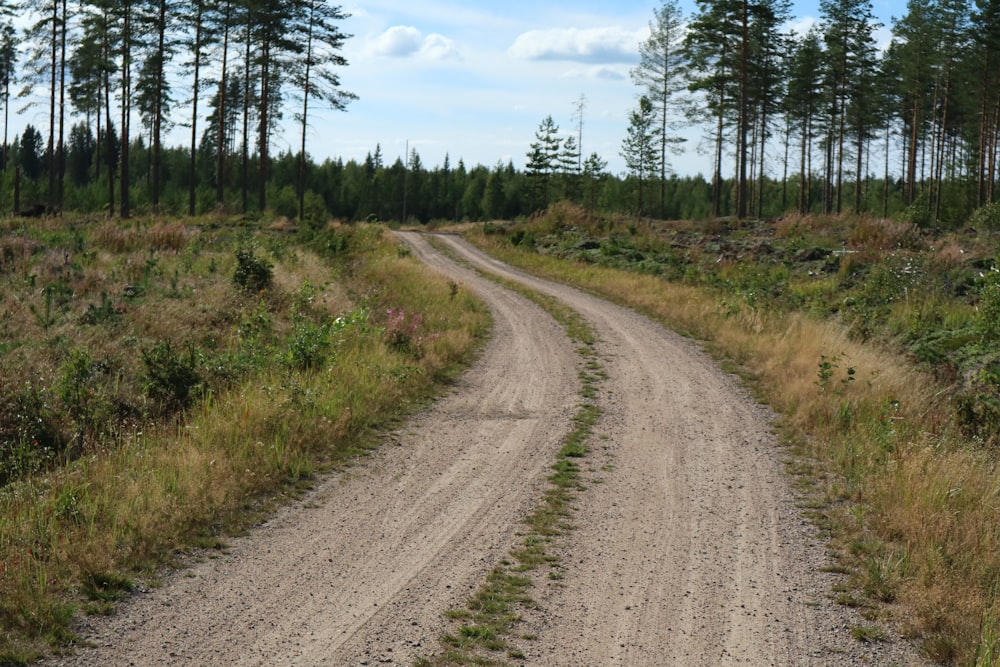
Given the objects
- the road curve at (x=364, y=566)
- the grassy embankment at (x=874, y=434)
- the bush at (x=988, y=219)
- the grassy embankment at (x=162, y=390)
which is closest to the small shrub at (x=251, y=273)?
the grassy embankment at (x=162, y=390)

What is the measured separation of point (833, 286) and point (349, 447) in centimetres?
1525

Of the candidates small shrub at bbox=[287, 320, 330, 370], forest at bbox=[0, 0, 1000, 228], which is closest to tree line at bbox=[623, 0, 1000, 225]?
forest at bbox=[0, 0, 1000, 228]

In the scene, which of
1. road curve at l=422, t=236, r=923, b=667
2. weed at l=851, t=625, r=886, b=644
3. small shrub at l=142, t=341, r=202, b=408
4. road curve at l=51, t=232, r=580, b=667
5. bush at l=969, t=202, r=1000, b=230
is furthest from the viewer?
bush at l=969, t=202, r=1000, b=230

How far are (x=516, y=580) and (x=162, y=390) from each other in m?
6.44

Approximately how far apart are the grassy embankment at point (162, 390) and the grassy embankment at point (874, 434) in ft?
15.7

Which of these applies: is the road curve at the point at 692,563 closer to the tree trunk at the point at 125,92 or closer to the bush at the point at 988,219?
the bush at the point at 988,219

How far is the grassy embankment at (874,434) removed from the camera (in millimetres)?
5258

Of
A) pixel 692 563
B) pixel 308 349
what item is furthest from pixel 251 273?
pixel 692 563

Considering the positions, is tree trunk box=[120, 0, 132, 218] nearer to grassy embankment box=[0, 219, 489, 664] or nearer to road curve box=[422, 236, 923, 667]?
grassy embankment box=[0, 219, 489, 664]

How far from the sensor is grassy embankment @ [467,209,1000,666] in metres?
5.26

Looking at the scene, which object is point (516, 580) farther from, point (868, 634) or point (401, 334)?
point (401, 334)

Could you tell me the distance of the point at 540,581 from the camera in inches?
218

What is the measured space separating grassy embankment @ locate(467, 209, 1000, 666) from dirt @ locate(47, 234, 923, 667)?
1.14ft

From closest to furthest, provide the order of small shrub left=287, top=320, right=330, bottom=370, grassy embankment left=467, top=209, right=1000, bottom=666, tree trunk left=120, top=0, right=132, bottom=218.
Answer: grassy embankment left=467, top=209, right=1000, bottom=666 → small shrub left=287, top=320, right=330, bottom=370 → tree trunk left=120, top=0, right=132, bottom=218
